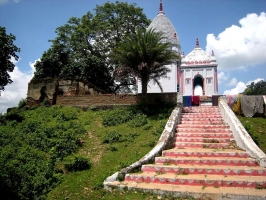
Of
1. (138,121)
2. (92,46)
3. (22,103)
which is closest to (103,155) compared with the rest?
(138,121)

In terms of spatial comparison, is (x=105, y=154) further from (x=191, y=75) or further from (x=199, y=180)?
(x=191, y=75)

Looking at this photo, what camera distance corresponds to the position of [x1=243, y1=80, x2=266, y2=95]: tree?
5150 centimetres

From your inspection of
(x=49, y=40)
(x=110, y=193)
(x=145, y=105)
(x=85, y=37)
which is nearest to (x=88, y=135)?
(x=145, y=105)

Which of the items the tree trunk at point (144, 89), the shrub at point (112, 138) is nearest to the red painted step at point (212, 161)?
the shrub at point (112, 138)

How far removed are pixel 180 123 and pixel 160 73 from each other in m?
4.14

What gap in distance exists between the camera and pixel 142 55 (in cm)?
1300

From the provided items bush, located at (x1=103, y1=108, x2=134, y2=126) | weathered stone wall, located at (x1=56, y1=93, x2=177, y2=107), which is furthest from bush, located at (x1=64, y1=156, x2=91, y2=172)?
weathered stone wall, located at (x1=56, y1=93, x2=177, y2=107)

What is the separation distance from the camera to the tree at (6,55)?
12703mm

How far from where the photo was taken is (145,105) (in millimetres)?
13531

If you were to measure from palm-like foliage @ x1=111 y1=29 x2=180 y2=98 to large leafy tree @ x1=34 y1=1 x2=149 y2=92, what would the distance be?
7270 millimetres

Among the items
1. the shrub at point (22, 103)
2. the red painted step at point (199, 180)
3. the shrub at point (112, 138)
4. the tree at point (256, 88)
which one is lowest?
the red painted step at point (199, 180)

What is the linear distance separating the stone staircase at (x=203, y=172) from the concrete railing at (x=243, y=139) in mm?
179

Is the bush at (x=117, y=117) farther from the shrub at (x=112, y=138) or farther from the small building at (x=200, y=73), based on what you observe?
the small building at (x=200, y=73)

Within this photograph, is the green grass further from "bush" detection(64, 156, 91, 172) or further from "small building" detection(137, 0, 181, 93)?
"small building" detection(137, 0, 181, 93)
